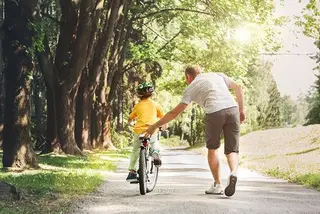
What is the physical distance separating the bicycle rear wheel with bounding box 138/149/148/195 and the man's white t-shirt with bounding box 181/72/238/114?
1.26 metres

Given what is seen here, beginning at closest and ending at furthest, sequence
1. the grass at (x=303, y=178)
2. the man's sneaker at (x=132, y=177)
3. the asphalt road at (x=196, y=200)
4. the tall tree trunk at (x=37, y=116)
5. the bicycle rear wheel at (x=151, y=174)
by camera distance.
A: the asphalt road at (x=196, y=200) < the man's sneaker at (x=132, y=177) < the bicycle rear wheel at (x=151, y=174) < the grass at (x=303, y=178) < the tall tree trunk at (x=37, y=116)

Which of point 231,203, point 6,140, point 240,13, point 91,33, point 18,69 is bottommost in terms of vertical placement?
point 231,203

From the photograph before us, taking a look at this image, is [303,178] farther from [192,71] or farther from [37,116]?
[37,116]

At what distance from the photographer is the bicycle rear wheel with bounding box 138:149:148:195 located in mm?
9281

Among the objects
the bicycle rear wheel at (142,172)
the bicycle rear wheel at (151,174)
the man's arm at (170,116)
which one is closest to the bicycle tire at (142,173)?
the bicycle rear wheel at (142,172)

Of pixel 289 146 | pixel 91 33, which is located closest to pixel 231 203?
pixel 91 33

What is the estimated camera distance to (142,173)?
9273mm

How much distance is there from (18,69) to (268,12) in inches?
533

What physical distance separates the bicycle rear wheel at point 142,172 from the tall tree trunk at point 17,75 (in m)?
5.74

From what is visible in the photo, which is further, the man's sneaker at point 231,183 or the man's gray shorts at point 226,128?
the man's gray shorts at point 226,128

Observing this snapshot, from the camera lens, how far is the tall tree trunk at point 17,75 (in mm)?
14125

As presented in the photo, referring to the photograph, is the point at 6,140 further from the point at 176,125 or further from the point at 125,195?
the point at 176,125

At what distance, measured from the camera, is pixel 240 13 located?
975 inches

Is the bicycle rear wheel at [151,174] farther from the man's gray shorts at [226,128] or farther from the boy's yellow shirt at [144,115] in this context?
the man's gray shorts at [226,128]
